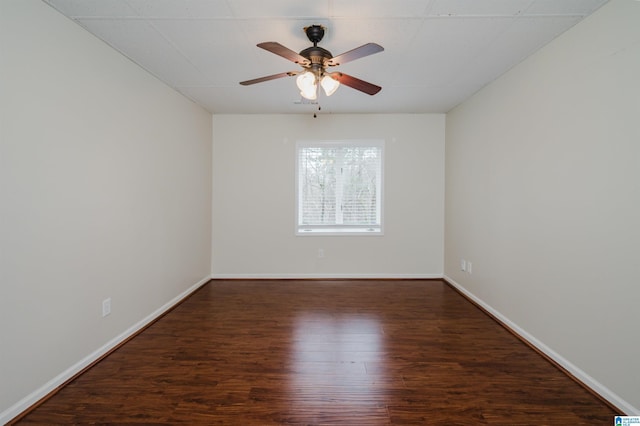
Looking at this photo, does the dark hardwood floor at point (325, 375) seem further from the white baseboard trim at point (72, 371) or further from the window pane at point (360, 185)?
the window pane at point (360, 185)

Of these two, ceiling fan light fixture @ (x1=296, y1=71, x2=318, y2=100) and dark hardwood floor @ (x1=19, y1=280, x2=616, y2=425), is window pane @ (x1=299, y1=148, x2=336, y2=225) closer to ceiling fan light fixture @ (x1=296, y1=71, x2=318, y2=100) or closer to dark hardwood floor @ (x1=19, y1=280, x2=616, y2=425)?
dark hardwood floor @ (x1=19, y1=280, x2=616, y2=425)

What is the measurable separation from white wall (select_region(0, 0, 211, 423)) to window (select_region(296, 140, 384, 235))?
1.91 meters

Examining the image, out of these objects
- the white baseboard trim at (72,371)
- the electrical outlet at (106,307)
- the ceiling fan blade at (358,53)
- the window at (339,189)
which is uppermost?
the ceiling fan blade at (358,53)

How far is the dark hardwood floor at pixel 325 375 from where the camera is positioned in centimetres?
158

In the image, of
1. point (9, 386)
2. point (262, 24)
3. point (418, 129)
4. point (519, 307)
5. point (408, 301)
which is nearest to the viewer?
point (9, 386)

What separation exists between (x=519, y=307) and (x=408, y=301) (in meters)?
1.13

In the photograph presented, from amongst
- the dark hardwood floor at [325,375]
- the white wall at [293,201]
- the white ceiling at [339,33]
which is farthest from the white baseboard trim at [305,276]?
the white ceiling at [339,33]

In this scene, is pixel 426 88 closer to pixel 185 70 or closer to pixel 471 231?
pixel 471 231

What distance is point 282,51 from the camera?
1720 mm

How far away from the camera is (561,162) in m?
2.06

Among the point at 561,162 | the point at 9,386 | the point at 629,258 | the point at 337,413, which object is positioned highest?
the point at 561,162

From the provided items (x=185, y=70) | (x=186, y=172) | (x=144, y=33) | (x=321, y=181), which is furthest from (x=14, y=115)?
(x=321, y=181)

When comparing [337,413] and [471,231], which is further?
[471,231]

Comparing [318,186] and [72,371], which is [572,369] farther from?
[72,371]
